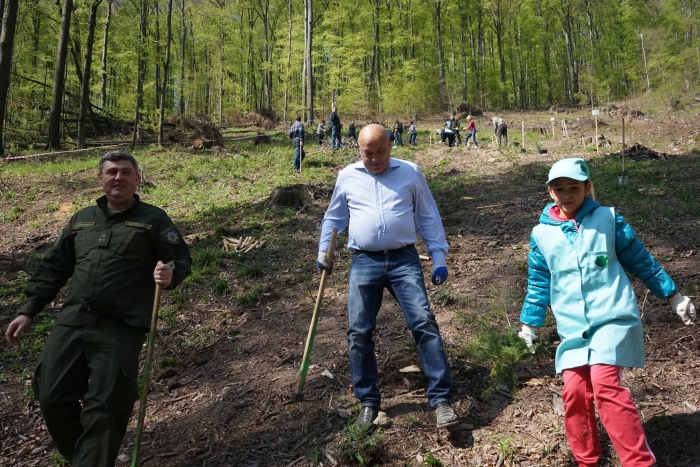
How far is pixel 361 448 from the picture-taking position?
2986 millimetres

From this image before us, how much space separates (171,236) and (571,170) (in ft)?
8.14

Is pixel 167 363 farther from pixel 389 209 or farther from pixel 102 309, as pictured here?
pixel 389 209

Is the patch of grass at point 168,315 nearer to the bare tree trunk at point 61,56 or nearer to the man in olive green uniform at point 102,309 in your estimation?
the man in olive green uniform at point 102,309

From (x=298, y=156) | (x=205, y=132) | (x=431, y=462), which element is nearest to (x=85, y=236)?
(x=431, y=462)

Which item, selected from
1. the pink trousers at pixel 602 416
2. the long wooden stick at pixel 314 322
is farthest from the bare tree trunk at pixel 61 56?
the pink trousers at pixel 602 416

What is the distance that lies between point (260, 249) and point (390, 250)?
218 inches

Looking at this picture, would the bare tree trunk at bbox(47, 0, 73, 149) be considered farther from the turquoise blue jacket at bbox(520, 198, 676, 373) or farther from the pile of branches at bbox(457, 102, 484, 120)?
the pile of branches at bbox(457, 102, 484, 120)

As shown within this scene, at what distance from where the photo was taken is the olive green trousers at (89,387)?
2.74 m

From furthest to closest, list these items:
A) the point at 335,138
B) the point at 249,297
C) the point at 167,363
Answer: the point at 335,138 < the point at 249,297 < the point at 167,363

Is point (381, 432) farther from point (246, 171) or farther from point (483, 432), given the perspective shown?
point (246, 171)

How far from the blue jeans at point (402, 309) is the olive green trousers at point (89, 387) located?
1.44m

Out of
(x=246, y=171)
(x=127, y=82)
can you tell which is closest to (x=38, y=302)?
(x=246, y=171)

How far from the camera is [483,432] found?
3121 mm

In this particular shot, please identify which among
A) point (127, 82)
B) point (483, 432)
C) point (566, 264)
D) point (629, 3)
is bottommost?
point (483, 432)
